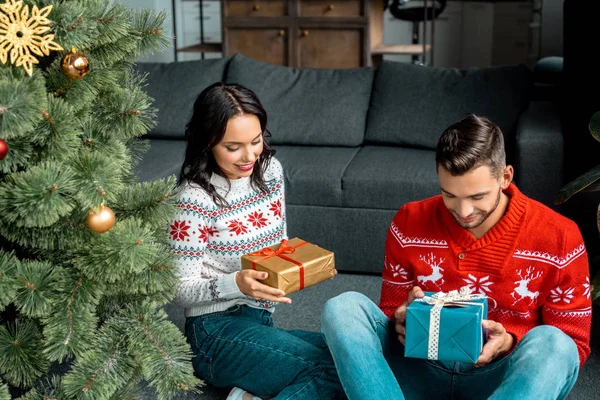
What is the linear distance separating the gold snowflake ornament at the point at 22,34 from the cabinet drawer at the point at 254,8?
3.59 meters

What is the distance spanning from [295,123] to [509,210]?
5.77 ft

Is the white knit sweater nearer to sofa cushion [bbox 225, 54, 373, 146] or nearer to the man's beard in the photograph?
the man's beard

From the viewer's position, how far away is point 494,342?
1635 millimetres

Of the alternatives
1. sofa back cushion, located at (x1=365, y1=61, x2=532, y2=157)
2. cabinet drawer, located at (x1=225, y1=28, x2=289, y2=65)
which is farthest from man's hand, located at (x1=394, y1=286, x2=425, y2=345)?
cabinet drawer, located at (x1=225, y1=28, x2=289, y2=65)

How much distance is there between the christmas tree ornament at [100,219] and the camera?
53.5 inches

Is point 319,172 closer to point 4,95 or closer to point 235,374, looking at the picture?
point 235,374

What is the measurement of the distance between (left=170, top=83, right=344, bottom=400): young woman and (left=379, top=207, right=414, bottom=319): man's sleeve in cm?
21

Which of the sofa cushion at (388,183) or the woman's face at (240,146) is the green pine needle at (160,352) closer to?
the woman's face at (240,146)

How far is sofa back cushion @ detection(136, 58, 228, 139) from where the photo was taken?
11.5 feet

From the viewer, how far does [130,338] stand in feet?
5.05

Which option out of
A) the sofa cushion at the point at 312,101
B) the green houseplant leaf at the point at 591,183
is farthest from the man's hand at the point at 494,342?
the sofa cushion at the point at 312,101

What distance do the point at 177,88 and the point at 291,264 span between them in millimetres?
2000

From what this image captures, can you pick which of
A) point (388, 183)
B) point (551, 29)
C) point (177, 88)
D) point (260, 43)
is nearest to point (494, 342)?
point (388, 183)

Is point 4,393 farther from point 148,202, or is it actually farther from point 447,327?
point 447,327
